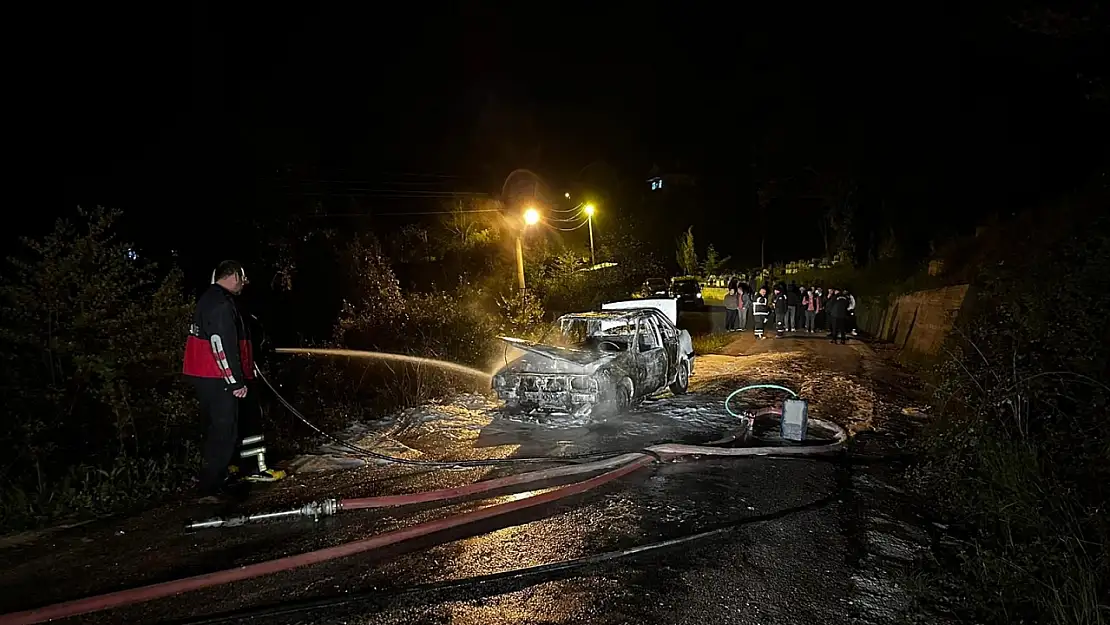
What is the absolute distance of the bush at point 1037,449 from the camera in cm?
388

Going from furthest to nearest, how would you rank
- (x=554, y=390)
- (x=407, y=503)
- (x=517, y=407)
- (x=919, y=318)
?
(x=919, y=318) < (x=517, y=407) < (x=554, y=390) < (x=407, y=503)

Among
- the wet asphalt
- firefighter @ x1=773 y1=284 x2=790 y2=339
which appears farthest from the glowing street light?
the wet asphalt

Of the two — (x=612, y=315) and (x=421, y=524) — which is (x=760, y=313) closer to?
(x=612, y=315)

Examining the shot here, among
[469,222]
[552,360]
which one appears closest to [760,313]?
[469,222]

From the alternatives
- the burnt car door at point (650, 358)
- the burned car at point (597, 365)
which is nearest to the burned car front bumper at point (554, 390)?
the burned car at point (597, 365)

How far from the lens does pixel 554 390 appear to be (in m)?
8.93

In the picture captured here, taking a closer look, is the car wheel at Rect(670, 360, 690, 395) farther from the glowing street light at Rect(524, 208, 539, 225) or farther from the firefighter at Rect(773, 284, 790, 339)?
the firefighter at Rect(773, 284, 790, 339)

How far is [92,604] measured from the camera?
3727 mm

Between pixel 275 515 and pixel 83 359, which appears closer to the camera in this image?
pixel 275 515

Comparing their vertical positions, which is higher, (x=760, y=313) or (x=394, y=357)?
(x=760, y=313)

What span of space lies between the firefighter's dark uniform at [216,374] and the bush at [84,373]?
633 mm

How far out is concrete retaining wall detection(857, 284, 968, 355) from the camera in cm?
1559

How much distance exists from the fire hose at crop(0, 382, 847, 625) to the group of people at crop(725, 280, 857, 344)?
13.3m

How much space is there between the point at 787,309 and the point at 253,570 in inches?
865
